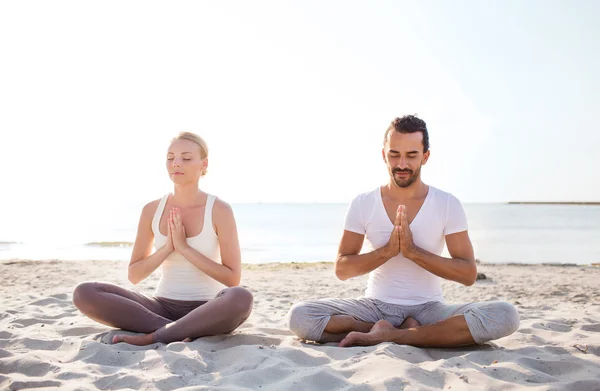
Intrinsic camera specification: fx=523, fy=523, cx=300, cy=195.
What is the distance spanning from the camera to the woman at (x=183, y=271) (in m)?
3.92

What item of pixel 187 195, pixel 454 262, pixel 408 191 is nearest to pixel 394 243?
pixel 454 262

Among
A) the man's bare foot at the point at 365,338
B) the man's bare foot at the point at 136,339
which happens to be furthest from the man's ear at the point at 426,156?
the man's bare foot at the point at 136,339

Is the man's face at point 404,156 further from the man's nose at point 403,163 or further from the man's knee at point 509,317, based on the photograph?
the man's knee at point 509,317

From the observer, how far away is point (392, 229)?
163 inches

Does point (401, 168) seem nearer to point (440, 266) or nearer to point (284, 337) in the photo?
point (440, 266)

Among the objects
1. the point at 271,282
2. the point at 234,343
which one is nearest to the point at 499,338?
the point at 234,343

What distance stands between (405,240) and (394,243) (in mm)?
82

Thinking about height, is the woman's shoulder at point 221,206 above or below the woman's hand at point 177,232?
above

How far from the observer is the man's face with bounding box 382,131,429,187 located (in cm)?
397

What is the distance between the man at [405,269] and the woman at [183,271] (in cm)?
60

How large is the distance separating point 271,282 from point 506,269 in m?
5.08

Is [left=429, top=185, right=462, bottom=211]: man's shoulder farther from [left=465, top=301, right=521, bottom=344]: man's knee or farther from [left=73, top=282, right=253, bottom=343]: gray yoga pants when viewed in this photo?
[left=73, top=282, right=253, bottom=343]: gray yoga pants

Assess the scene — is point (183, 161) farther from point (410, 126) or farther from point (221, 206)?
point (410, 126)

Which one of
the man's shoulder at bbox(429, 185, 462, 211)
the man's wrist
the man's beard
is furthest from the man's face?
the man's wrist
